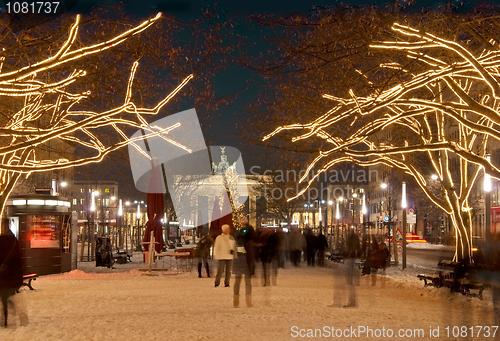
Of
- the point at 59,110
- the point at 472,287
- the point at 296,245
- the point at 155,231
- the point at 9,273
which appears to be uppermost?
the point at 59,110

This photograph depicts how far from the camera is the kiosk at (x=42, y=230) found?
71.4ft

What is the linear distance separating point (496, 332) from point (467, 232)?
Result: 29.8 feet

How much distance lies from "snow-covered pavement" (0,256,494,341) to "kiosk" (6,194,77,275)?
8.89 feet

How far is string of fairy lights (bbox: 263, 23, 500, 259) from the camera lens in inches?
452

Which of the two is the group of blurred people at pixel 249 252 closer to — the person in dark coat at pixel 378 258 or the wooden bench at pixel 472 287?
the person in dark coat at pixel 378 258

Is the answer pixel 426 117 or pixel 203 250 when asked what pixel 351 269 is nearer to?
pixel 426 117

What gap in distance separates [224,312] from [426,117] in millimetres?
11896

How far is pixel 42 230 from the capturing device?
22.3 meters

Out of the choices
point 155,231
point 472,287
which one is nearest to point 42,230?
point 155,231

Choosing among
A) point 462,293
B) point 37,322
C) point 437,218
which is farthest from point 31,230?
point 437,218

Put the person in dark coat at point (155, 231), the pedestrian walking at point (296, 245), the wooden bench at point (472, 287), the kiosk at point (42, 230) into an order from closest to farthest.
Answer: the wooden bench at point (472, 287) → the kiosk at point (42, 230) → the person in dark coat at point (155, 231) → the pedestrian walking at point (296, 245)

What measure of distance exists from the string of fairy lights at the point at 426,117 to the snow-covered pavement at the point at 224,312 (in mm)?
2986

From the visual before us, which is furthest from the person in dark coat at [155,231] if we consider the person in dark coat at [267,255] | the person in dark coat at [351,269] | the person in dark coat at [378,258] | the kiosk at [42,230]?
the person in dark coat at [351,269]

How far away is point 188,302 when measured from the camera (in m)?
14.3
